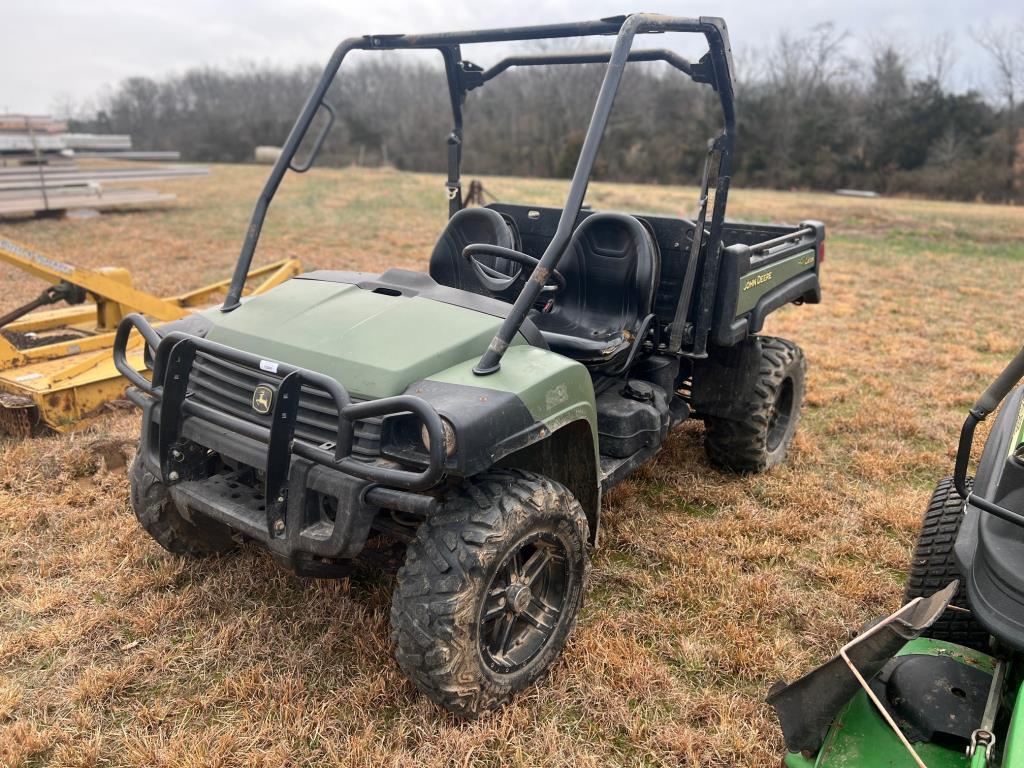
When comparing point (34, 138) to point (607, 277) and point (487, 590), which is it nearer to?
point (607, 277)

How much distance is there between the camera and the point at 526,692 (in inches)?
99.4

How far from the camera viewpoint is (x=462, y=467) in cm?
213

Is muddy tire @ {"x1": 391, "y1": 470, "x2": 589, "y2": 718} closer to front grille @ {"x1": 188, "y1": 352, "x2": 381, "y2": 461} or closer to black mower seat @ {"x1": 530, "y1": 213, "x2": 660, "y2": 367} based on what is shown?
front grille @ {"x1": 188, "y1": 352, "x2": 381, "y2": 461}

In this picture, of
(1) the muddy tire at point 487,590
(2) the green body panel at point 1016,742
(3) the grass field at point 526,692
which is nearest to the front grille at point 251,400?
(1) the muddy tire at point 487,590

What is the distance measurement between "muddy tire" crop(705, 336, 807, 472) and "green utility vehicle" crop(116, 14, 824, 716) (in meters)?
0.51

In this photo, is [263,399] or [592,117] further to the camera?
[592,117]

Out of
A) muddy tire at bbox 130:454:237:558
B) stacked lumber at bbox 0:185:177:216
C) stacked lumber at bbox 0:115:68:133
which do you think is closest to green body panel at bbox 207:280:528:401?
muddy tire at bbox 130:454:237:558

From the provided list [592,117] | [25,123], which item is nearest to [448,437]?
[592,117]

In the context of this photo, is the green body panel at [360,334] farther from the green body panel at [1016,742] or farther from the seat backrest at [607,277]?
the green body panel at [1016,742]

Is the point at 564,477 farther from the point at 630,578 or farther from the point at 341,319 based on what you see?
the point at 341,319

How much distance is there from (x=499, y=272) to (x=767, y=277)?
1293 millimetres

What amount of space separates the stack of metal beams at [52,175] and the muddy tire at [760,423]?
45.9 ft

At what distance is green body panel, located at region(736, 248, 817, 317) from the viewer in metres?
3.57

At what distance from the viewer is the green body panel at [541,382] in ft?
7.76
